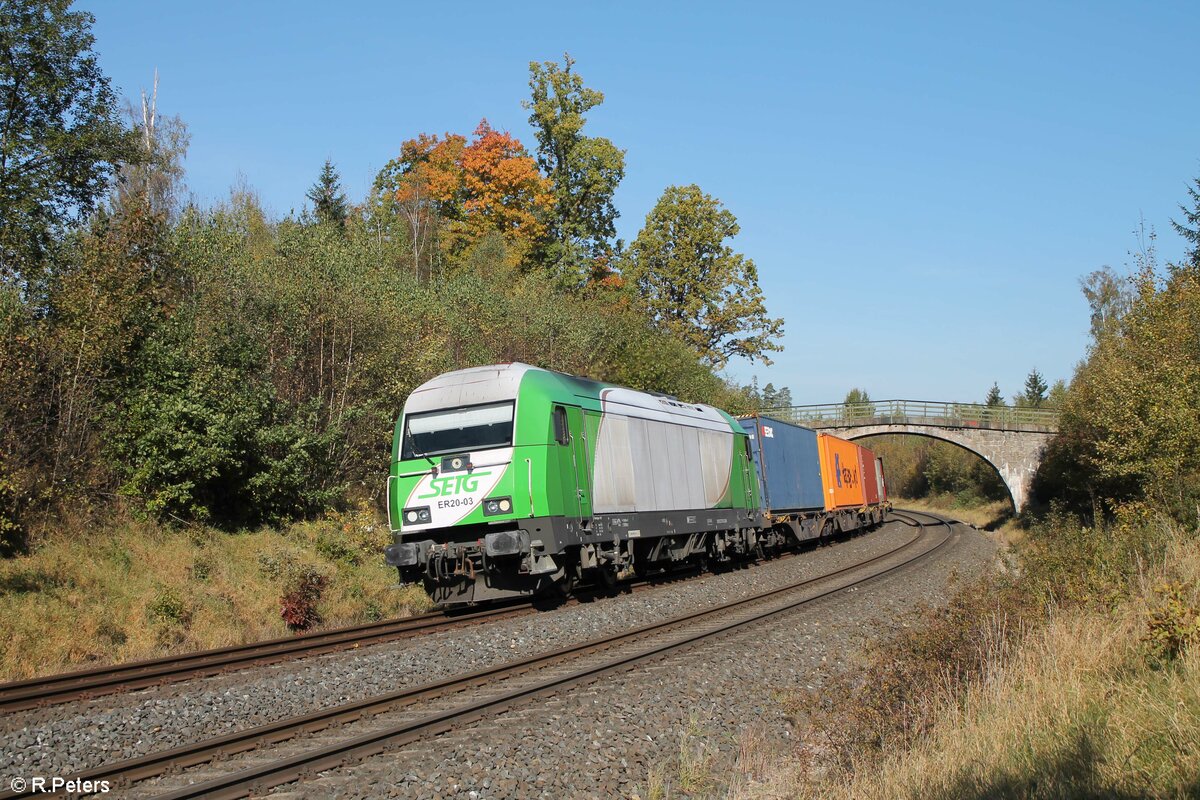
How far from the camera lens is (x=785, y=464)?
2662cm

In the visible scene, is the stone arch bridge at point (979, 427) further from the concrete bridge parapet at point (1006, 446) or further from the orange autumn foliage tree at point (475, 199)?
the orange autumn foliage tree at point (475, 199)

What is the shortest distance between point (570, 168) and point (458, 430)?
37.4 meters

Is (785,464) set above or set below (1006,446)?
below

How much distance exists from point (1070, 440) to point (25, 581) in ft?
122

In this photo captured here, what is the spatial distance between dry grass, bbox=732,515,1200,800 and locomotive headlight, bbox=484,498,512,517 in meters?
6.70

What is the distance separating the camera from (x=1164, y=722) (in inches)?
246

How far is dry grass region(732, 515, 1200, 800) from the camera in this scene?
5.63m

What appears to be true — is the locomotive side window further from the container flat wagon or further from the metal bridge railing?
the metal bridge railing

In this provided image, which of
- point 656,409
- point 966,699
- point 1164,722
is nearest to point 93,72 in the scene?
point 656,409

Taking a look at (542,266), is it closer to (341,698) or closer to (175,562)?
(175,562)

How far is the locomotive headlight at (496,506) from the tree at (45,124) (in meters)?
12.5

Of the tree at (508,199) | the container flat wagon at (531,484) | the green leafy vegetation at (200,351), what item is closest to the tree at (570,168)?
the tree at (508,199)

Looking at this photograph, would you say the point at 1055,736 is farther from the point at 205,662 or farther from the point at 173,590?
the point at 173,590

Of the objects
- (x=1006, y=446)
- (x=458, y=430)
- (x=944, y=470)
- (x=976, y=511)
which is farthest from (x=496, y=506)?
(x=944, y=470)
